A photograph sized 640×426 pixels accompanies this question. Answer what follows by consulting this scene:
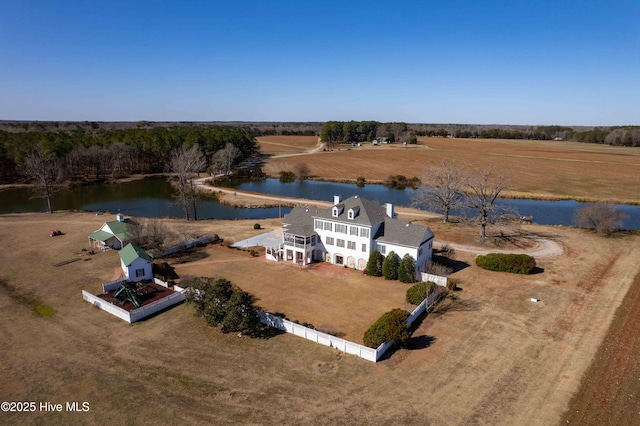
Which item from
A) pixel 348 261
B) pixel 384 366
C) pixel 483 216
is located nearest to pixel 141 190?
pixel 348 261

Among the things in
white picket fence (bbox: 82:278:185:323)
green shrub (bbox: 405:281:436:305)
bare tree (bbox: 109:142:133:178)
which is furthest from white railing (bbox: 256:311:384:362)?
bare tree (bbox: 109:142:133:178)

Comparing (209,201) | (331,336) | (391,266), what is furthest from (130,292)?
(209,201)

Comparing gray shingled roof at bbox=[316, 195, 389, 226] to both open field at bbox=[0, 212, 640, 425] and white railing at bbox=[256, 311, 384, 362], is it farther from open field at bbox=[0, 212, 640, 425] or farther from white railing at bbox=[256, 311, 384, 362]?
white railing at bbox=[256, 311, 384, 362]

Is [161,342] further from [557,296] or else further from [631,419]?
[557,296]

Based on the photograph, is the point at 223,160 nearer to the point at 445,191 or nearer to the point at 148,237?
the point at 148,237

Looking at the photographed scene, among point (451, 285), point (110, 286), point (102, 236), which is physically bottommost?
point (110, 286)

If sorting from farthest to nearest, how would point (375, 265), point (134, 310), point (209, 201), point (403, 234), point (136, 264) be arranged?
point (209, 201), point (403, 234), point (375, 265), point (136, 264), point (134, 310)
